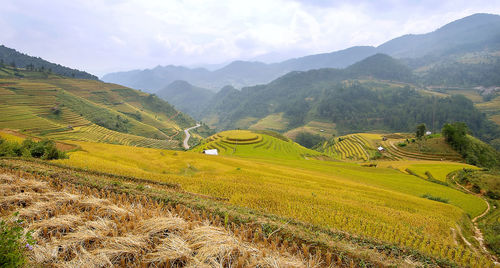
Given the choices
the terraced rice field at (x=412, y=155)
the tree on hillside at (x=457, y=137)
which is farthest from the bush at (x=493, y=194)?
the tree on hillside at (x=457, y=137)

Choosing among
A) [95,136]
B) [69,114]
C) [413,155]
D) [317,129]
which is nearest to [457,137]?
[413,155]

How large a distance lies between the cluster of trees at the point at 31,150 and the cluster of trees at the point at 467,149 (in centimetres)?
7407

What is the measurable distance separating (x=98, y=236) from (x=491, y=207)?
32201 mm

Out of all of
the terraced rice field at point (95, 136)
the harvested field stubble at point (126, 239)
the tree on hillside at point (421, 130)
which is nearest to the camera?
the harvested field stubble at point (126, 239)

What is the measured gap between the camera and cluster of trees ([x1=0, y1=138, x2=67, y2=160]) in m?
12.7

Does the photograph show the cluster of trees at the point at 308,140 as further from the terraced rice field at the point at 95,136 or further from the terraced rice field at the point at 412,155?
the terraced rice field at the point at 95,136

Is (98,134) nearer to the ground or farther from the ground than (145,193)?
nearer to the ground

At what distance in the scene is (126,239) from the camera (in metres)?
3.89

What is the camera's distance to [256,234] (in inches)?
194

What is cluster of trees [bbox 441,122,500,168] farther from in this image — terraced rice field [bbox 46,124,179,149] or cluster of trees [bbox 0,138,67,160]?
terraced rice field [bbox 46,124,179,149]

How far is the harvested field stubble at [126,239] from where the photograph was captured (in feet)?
11.7

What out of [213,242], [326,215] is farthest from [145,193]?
[326,215]

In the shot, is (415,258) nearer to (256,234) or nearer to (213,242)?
(256,234)

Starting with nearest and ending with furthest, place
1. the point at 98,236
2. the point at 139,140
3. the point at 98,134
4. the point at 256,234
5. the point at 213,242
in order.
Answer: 1. the point at 213,242
2. the point at 98,236
3. the point at 256,234
4. the point at 98,134
5. the point at 139,140
